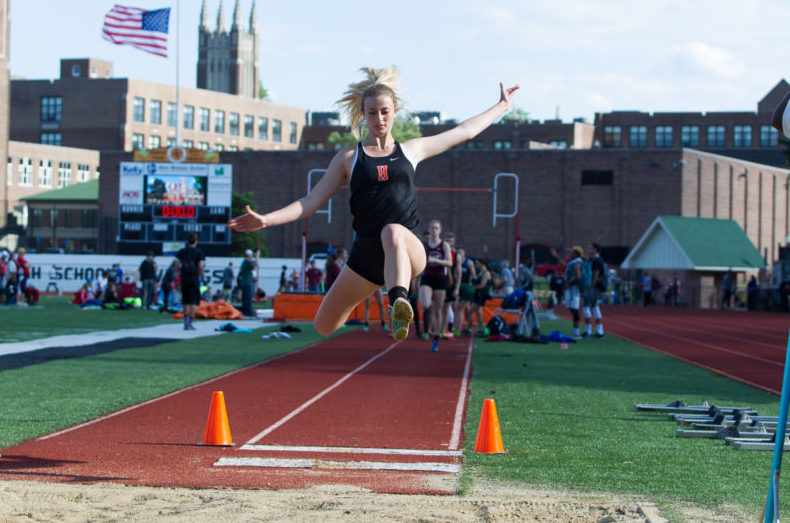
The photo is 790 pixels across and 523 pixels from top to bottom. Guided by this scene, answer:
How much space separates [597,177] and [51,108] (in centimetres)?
5906

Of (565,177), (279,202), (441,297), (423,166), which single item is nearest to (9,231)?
(279,202)

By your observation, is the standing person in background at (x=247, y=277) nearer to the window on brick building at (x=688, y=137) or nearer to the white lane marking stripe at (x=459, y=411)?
the white lane marking stripe at (x=459, y=411)

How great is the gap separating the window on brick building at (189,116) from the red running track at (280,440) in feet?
282

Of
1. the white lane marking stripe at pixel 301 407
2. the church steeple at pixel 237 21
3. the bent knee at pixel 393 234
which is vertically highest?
the church steeple at pixel 237 21

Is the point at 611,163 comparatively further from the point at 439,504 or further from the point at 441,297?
the point at 439,504

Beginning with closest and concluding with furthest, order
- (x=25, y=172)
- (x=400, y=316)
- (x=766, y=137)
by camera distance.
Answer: (x=400, y=316)
(x=25, y=172)
(x=766, y=137)

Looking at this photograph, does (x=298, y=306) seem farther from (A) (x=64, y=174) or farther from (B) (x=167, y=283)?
(A) (x=64, y=174)

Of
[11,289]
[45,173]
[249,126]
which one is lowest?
[11,289]

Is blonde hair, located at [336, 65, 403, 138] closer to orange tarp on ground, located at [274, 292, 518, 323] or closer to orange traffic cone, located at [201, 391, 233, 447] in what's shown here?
orange traffic cone, located at [201, 391, 233, 447]

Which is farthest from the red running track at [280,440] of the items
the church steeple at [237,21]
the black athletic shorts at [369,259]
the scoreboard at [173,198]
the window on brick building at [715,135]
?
the church steeple at [237,21]

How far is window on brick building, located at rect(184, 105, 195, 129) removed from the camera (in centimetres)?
9531

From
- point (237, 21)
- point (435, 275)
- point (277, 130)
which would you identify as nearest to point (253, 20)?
point (237, 21)

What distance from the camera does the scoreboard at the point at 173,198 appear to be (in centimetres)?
3256

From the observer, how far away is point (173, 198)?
32719 mm
